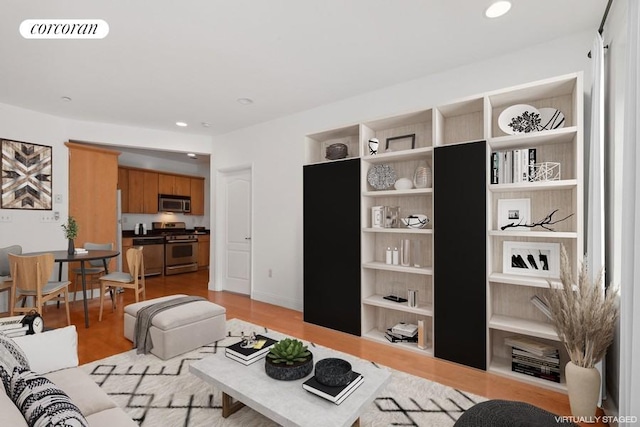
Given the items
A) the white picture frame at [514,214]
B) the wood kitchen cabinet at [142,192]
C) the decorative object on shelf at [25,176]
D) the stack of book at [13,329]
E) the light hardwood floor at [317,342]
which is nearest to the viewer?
the stack of book at [13,329]

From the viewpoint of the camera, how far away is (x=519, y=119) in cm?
264

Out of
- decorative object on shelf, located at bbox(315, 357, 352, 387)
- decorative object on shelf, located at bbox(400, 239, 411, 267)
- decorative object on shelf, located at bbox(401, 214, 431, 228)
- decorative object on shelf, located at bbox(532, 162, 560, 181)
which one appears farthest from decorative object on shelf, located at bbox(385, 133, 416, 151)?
decorative object on shelf, located at bbox(315, 357, 352, 387)

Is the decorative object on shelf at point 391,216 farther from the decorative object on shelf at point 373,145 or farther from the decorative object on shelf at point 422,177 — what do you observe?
the decorative object on shelf at point 373,145

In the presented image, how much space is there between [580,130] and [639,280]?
1.47m

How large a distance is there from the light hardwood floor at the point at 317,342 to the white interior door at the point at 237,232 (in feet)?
0.87

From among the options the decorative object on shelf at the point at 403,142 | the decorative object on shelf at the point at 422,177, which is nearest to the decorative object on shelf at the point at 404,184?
the decorative object on shelf at the point at 422,177

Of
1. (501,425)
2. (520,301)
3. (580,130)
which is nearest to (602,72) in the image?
(580,130)

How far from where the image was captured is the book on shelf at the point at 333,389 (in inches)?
61.3

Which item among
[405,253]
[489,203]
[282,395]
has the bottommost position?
[282,395]

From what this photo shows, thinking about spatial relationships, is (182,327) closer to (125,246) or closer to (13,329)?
(13,329)

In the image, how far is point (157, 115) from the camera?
4.45 m

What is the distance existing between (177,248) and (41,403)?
6.44 meters

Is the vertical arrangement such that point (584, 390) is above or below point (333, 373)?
below

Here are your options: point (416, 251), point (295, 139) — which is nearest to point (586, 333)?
point (416, 251)
